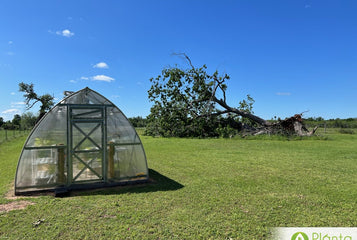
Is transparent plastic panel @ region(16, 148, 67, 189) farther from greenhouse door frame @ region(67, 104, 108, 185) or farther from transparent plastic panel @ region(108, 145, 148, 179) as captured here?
transparent plastic panel @ region(108, 145, 148, 179)

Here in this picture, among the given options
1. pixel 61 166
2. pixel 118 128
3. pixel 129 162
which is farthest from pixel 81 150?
pixel 129 162

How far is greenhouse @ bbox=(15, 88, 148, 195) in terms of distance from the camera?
17.7ft

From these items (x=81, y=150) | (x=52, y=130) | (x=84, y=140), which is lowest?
(x=81, y=150)

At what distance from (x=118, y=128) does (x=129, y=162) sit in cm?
102

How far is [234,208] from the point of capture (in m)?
4.40

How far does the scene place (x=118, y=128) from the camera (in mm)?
6188

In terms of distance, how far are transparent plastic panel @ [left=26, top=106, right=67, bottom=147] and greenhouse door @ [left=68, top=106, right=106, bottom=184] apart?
0.64 feet

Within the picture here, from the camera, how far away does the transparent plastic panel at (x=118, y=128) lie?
6125 mm

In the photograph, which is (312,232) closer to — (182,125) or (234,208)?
(234,208)

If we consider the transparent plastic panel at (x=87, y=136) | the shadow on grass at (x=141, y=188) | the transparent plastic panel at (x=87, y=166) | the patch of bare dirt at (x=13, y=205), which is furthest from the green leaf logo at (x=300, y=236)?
the patch of bare dirt at (x=13, y=205)

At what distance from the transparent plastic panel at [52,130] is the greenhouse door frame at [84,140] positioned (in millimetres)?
159

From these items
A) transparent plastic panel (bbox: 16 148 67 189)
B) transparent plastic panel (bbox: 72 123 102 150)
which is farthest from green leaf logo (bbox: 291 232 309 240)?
transparent plastic panel (bbox: 16 148 67 189)

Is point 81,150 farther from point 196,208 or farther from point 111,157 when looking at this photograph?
point 196,208

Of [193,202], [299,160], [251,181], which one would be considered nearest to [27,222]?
[193,202]
